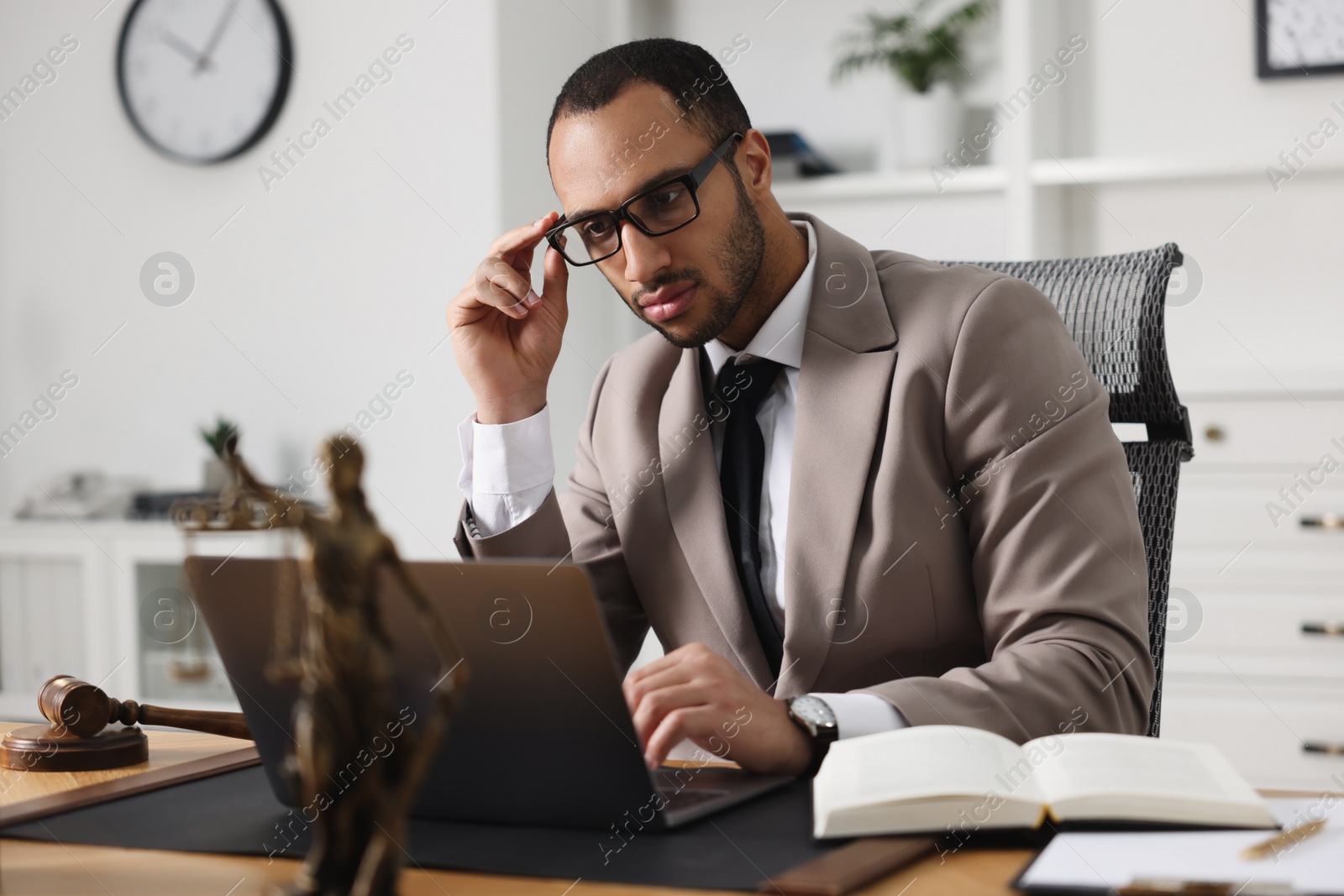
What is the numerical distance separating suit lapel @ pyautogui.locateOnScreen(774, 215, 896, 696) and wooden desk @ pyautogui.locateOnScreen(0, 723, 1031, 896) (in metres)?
0.58

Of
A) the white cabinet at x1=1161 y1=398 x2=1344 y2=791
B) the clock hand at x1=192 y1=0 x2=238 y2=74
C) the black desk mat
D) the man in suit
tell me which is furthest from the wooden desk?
the clock hand at x1=192 y1=0 x2=238 y2=74

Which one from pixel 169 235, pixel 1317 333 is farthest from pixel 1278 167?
pixel 169 235

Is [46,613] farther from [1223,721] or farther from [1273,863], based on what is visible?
[1273,863]

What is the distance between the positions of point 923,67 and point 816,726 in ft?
7.43

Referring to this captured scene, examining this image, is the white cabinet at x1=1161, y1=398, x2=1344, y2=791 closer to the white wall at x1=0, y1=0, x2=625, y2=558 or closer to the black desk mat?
the white wall at x1=0, y1=0, x2=625, y2=558

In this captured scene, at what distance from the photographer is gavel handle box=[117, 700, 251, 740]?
1.08 metres

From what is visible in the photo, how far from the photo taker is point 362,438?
2.96 m

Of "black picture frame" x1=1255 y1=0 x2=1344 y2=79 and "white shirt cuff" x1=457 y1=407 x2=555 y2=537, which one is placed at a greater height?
"black picture frame" x1=1255 y1=0 x2=1344 y2=79

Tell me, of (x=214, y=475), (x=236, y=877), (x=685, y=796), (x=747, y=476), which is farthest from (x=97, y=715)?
(x=214, y=475)

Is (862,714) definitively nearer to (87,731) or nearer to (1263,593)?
(87,731)

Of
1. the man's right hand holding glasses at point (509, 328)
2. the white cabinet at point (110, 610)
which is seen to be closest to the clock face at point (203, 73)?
the white cabinet at point (110, 610)

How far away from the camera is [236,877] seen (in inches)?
28.8

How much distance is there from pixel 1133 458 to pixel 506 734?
3.01 feet

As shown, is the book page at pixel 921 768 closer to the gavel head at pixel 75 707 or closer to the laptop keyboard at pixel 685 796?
the laptop keyboard at pixel 685 796
